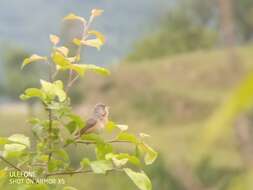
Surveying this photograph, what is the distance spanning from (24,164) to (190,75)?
1980 cm

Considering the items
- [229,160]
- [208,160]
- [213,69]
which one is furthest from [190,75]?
[208,160]

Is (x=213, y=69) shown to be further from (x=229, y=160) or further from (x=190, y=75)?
(x=229, y=160)

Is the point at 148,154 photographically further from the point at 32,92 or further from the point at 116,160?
the point at 32,92

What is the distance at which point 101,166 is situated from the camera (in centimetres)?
138

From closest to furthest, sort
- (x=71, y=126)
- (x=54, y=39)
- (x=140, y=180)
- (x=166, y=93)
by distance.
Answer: (x=140, y=180)
(x=71, y=126)
(x=54, y=39)
(x=166, y=93)

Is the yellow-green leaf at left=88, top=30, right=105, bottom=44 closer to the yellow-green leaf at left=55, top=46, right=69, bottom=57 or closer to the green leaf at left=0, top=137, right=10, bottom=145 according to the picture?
the yellow-green leaf at left=55, top=46, right=69, bottom=57

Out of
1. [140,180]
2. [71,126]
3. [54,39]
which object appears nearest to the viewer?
[140,180]

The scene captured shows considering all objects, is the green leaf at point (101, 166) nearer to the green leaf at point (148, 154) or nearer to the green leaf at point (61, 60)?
the green leaf at point (148, 154)

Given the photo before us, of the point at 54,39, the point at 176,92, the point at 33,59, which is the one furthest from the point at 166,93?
the point at 33,59

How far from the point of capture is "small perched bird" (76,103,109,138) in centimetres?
138

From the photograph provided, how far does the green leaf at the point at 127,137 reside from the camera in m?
1.42

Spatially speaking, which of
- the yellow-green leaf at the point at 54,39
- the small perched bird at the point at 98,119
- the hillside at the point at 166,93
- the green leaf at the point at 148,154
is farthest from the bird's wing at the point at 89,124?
the hillside at the point at 166,93

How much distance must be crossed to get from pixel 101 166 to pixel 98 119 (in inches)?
3.3

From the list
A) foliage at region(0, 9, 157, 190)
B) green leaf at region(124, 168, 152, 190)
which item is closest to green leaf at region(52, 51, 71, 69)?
foliage at region(0, 9, 157, 190)
